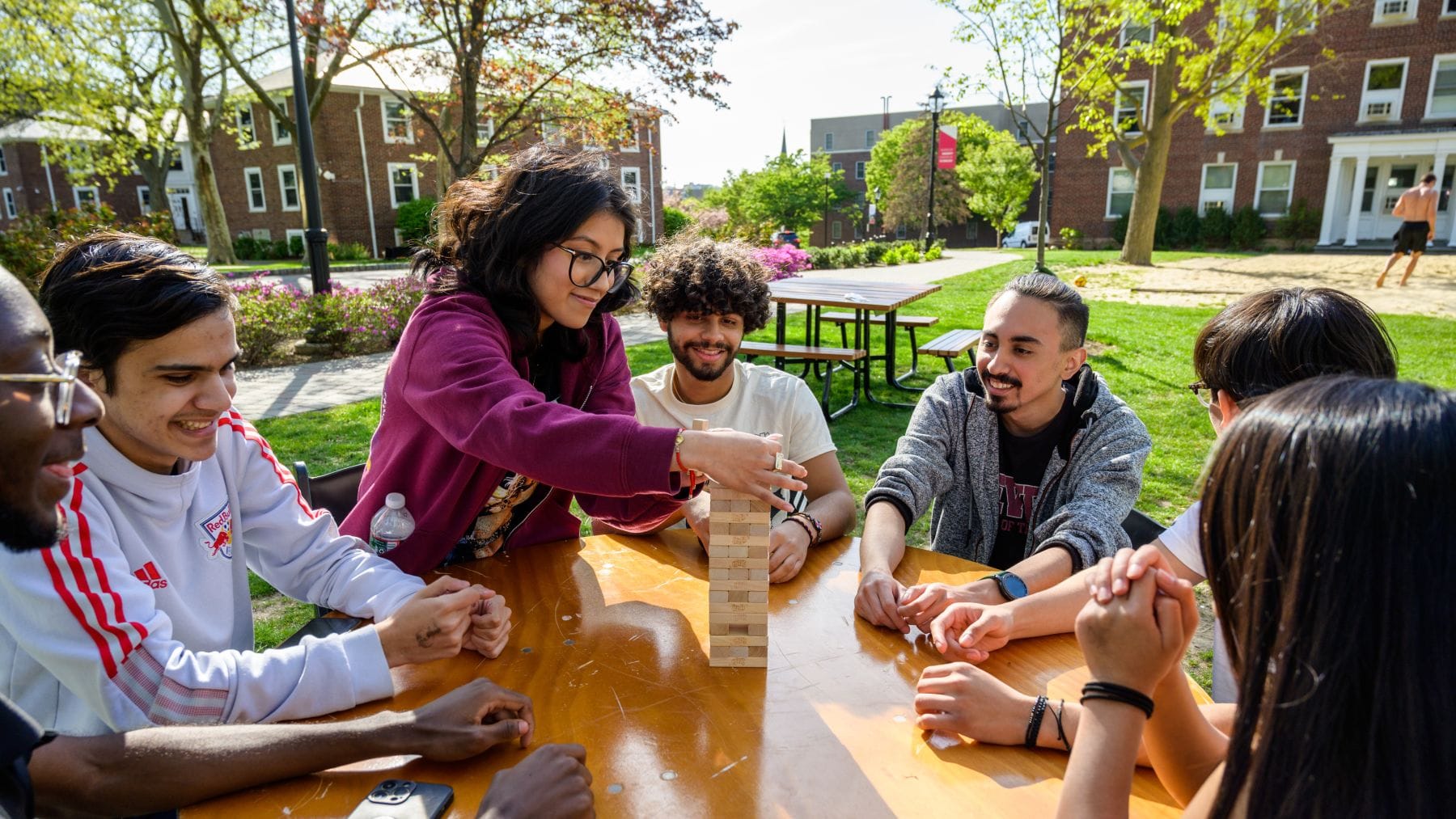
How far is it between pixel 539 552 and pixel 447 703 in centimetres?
93

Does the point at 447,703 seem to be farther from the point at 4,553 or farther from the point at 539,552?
the point at 539,552

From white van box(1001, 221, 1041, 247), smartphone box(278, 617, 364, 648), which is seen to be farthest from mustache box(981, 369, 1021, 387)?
white van box(1001, 221, 1041, 247)

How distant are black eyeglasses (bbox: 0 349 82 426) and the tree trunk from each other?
2692 cm

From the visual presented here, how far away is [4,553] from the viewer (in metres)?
1.20

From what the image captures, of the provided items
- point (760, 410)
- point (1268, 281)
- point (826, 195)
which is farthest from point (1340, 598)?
point (826, 195)

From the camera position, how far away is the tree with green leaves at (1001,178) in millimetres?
40438

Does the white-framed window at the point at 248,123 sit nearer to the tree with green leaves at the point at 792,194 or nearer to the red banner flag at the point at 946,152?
the tree with green leaves at the point at 792,194

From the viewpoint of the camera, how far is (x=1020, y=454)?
253cm

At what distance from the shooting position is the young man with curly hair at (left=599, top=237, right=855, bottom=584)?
2.98 metres

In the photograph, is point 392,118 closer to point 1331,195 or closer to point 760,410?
point 760,410

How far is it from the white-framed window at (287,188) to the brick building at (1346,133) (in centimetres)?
2899

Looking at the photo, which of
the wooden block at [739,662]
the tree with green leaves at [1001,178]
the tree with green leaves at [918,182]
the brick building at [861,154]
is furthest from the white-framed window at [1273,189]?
the wooden block at [739,662]

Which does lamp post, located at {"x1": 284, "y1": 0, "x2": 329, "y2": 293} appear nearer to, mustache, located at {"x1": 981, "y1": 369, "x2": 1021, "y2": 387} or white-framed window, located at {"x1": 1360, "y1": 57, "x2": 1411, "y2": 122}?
mustache, located at {"x1": 981, "y1": 369, "x2": 1021, "y2": 387}

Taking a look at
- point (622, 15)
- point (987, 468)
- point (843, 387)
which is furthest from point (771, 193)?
point (987, 468)
